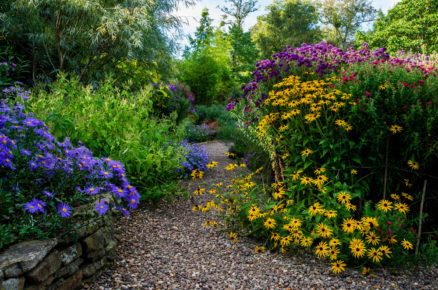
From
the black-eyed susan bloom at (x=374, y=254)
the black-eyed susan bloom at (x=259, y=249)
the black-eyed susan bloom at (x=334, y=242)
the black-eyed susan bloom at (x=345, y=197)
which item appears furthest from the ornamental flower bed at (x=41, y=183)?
the black-eyed susan bloom at (x=374, y=254)

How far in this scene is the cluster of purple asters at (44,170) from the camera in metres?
1.69

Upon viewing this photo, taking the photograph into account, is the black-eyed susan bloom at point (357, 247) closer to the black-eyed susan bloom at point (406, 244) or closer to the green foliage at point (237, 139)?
the black-eyed susan bloom at point (406, 244)

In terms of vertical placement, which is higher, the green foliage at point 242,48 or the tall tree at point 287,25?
the tall tree at point 287,25

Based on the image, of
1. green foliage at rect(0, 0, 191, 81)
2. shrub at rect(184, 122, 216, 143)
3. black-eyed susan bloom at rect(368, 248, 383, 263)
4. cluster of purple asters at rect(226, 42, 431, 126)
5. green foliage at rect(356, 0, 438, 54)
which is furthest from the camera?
Answer: green foliage at rect(356, 0, 438, 54)

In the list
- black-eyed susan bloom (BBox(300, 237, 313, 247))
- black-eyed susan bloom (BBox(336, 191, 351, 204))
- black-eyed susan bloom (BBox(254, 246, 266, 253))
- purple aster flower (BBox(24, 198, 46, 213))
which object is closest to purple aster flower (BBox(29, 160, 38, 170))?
purple aster flower (BBox(24, 198, 46, 213))

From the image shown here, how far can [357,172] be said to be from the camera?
2580mm

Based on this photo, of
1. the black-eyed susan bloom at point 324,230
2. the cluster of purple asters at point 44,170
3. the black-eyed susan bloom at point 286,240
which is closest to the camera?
the cluster of purple asters at point 44,170

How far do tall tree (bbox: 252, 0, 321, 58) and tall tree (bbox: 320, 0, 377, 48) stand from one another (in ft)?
3.65

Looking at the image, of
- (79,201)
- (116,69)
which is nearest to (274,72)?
(79,201)

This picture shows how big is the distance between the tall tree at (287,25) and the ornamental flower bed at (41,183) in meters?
21.9

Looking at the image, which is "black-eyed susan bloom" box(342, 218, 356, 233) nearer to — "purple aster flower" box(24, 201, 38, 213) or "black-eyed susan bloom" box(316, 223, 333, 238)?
"black-eyed susan bloom" box(316, 223, 333, 238)

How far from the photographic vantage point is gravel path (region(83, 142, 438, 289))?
193 centimetres

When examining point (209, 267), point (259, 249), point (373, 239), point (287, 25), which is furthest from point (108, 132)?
point (287, 25)

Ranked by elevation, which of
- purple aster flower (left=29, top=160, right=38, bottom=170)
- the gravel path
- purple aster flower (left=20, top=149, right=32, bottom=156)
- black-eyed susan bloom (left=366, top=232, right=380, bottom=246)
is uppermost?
purple aster flower (left=20, top=149, right=32, bottom=156)
